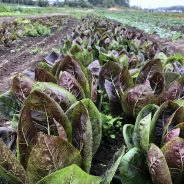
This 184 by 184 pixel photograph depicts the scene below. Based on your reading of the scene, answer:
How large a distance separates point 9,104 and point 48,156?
3.52 feet

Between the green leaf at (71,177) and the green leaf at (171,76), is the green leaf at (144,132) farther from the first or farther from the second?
the green leaf at (171,76)

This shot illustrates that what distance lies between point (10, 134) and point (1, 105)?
508mm

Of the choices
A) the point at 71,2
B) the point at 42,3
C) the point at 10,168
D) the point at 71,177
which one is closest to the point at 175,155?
the point at 71,177

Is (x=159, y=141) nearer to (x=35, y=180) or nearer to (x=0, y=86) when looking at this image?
(x=35, y=180)

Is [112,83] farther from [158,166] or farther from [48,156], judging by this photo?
[48,156]

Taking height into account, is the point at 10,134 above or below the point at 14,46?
above

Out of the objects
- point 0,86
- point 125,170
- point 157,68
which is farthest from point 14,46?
point 125,170

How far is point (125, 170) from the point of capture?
168 centimetres

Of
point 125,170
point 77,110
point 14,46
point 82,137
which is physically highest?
point 77,110

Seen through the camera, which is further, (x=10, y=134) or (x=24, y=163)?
(x=10, y=134)

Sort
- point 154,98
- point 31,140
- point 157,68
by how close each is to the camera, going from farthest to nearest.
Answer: point 157,68 → point 154,98 → point 31,140

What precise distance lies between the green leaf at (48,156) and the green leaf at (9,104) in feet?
3.18

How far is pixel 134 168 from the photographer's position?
1.70 metres

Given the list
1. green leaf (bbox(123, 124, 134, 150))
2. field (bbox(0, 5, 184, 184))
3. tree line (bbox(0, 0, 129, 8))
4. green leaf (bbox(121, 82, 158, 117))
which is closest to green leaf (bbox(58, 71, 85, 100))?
field (bbox(0, 5, 184, 184))
